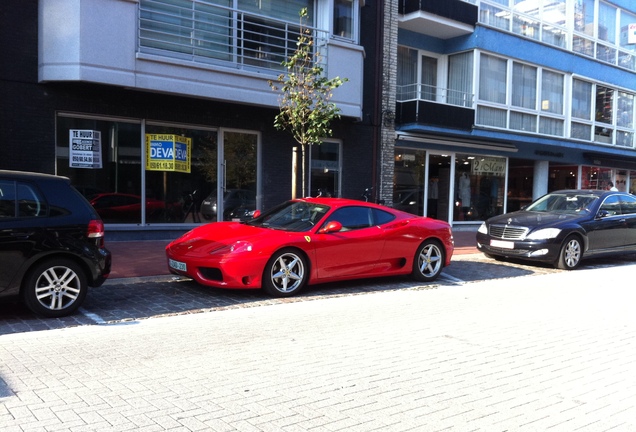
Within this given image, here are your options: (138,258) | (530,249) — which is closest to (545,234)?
(530,249)

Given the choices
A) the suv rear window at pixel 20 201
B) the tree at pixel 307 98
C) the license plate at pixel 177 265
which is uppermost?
the tree at pixel 307 98

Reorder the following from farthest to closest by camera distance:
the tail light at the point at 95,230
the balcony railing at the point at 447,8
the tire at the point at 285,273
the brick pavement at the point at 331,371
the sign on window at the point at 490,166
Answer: the sign on window at the point at 490,166
the balcony railing at the point at 447,8
the tire at the point at 285,273
the tail light at the point at 95,230
the brick pavement at the point at 331,371

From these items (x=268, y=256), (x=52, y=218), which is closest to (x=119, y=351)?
(x=52, y=218)

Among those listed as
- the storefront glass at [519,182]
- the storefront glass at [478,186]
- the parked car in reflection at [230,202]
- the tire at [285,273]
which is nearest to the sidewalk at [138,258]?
the parked car in reflection at [230,202]

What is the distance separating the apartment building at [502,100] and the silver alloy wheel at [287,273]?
8.97 m

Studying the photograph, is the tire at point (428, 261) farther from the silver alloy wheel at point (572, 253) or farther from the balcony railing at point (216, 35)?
the balcony railing at point (216, 35)

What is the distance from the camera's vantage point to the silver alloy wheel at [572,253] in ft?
37.0

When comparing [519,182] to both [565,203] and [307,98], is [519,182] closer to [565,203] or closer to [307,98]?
[565,203]

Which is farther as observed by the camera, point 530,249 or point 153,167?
point 153,167

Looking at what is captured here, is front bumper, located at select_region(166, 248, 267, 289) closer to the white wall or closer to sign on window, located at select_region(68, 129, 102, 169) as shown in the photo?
sign on window, located at select_region(68, 129, 102, 169)

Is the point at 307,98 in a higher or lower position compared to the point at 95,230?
higher

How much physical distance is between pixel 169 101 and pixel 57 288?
6872mm

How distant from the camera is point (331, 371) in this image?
4656 mm

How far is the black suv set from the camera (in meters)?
5.80
